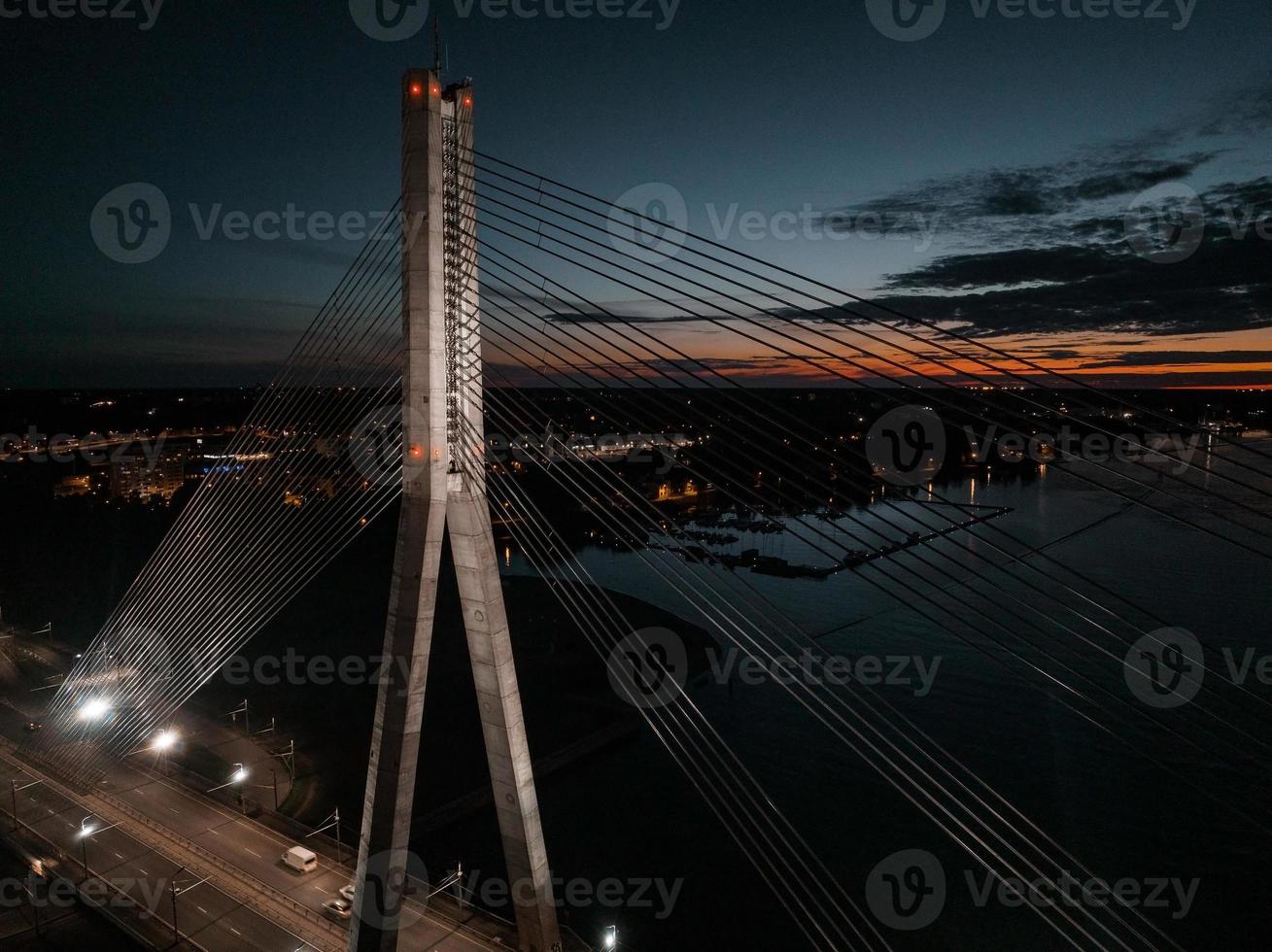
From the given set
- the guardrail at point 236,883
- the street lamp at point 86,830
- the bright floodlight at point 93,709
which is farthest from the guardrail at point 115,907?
the bright floodlight at point 93,709

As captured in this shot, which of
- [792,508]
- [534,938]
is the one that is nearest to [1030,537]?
[792,508]

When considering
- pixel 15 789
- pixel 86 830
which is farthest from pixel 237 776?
pixel 15 789

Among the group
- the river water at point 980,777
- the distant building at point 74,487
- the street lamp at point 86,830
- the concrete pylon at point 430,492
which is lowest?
the river water at point 980,777

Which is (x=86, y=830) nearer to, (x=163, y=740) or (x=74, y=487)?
(x=163, y=740)

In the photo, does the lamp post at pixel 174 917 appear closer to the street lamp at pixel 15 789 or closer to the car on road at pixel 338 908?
the car on road at pixel 338 908

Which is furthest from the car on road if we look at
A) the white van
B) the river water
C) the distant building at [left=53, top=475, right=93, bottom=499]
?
the distant building at [left=53, top=475, right=93, bottom=499]

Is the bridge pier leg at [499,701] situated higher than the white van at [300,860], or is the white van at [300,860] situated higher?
the bridge pier leg at [499,701]
